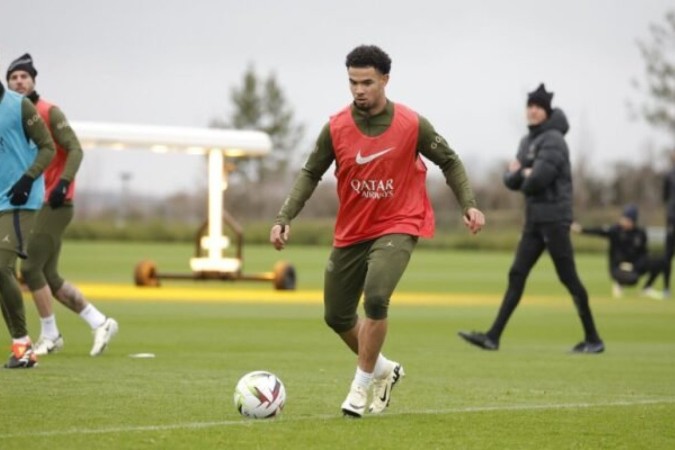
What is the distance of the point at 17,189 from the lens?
12516 mm

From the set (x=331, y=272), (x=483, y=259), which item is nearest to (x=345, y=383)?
(x=331, y=272)

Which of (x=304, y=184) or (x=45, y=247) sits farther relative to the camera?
(x=45, y=247)

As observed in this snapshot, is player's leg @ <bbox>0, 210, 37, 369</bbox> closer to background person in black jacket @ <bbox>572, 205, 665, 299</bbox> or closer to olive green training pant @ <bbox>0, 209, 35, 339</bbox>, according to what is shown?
olive green training pant @ <bbox>0, 209, 35, 339</bbox>

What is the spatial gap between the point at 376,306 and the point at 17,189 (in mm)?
3839

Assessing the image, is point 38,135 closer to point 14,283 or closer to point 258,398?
point 14,283

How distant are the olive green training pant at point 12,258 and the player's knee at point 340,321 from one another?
330cm

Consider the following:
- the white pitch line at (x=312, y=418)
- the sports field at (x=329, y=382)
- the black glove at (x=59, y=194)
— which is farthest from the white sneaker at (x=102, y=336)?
the white pitch line at (x=312, y=418)

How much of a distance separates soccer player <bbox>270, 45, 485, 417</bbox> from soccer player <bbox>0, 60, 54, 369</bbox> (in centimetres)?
302

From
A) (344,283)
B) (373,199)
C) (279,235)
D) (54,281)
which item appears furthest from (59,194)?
(373,199)

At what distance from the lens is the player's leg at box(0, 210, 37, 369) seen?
1258 cm

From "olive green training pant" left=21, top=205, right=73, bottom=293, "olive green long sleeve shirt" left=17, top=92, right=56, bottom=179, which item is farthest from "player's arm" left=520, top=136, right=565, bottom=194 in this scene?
"olive green long sleeve shirt" left=17, top=92, right=56, bottom=179

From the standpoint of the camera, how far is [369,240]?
10.2 m

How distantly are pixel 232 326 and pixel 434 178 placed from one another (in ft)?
245

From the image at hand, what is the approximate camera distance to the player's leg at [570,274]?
15.9m
